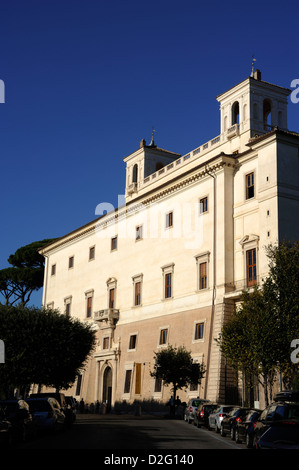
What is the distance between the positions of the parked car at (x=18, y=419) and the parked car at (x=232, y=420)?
759cm

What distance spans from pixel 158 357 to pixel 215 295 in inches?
234

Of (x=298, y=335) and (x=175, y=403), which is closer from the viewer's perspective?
(x=298, y=335)

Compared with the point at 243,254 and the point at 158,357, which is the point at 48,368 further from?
the point at 243,254

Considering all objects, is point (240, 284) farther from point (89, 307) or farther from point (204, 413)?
point (89, 307)

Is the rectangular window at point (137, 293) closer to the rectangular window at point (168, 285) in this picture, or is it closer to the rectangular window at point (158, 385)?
the rectangular window at point (168, 285)

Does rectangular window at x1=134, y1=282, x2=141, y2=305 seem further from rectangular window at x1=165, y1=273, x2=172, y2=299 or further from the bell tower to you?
the bell tower

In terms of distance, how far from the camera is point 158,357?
144ft

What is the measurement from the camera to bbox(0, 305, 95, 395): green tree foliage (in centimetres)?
4312

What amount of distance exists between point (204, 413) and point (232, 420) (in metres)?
7.18

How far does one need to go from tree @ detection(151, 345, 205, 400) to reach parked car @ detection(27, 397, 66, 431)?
16259mm

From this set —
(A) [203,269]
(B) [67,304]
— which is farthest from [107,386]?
(A) [203,269]

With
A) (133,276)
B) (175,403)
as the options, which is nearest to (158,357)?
(175,403)

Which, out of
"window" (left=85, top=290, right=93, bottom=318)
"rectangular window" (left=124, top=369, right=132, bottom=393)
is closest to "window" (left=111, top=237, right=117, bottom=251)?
"window" (left=85, top=290, right=93, bottom=318)

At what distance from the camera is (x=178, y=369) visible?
4262cm
